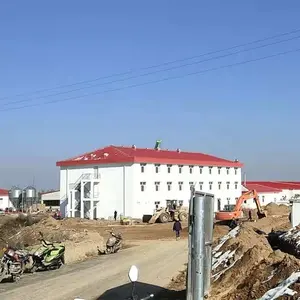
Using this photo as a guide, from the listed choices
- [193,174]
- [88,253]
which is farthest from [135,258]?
[193,174]

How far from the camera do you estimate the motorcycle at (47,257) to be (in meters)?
19.8

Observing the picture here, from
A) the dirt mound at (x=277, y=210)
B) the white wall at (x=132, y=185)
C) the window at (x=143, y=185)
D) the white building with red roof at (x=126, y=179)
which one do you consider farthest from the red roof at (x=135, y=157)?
the dirt mound at (x=277, y=210)

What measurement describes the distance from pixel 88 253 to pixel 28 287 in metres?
8.65

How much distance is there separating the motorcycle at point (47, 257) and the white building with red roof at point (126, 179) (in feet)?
133

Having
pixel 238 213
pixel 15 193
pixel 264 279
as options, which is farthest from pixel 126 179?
pixel 264 279

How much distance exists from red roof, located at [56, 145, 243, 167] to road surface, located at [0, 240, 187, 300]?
1535 inches

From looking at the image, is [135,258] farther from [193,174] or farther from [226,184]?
[226,184]

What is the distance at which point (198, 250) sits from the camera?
851 cm

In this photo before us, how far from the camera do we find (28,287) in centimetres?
1648

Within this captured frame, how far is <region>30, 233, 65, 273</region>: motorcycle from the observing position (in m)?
19.8

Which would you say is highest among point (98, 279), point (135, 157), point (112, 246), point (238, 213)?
point (135, 157)

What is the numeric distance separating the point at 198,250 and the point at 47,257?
12648 millimetres

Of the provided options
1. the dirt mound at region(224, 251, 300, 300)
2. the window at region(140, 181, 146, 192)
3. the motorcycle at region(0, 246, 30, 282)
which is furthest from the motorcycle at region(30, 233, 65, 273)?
the window at region(140, 181, 146, 192)

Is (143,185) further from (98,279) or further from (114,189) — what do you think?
(98,279)
